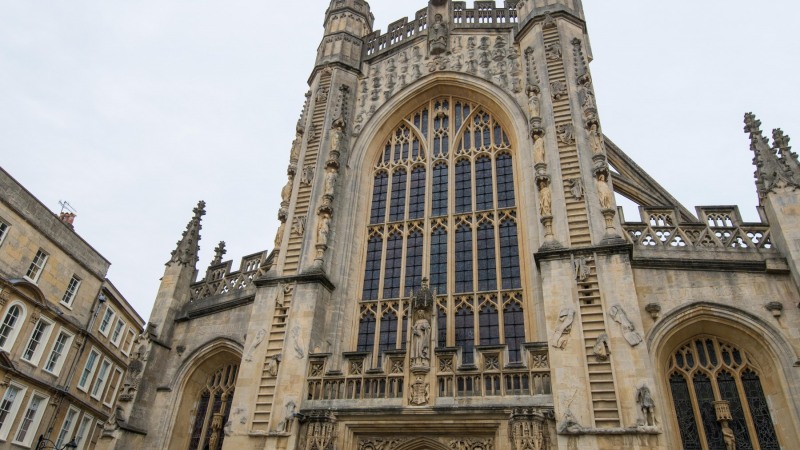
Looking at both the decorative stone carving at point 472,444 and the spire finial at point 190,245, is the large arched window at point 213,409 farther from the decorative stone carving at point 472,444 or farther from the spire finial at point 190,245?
the decorative stone carving at point 472,444

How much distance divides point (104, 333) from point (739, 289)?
79.0 ft

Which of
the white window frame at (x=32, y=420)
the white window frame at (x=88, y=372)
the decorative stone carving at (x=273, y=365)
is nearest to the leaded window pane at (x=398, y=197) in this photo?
the decorative stone carving at (x=273, y=365)

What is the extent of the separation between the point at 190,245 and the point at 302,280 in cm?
515

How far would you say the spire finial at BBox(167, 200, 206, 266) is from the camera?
17094 millimetres

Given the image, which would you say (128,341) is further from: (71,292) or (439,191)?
(439,191)

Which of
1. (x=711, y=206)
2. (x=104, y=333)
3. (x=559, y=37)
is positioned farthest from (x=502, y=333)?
(x=104, y=333)

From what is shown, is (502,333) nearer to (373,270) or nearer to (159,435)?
(373,270)

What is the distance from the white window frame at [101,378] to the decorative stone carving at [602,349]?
21415 millimetres

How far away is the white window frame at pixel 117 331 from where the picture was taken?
25759mm

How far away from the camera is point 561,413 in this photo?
10531 mm

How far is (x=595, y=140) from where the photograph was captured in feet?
46.3

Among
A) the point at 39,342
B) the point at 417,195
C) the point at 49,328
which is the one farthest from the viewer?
the point at 49,328

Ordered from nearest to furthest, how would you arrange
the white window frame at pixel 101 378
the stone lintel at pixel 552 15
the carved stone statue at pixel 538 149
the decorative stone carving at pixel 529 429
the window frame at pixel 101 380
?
the decorative stone carving at pixel 529 429 → the carved stone statue at pixel 538 149 → the stone lintel at pixel 552 15 → the window frame at pixel 101 380 → the white window frame at pixel 101 378

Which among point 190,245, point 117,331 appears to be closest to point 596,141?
point 190,245
